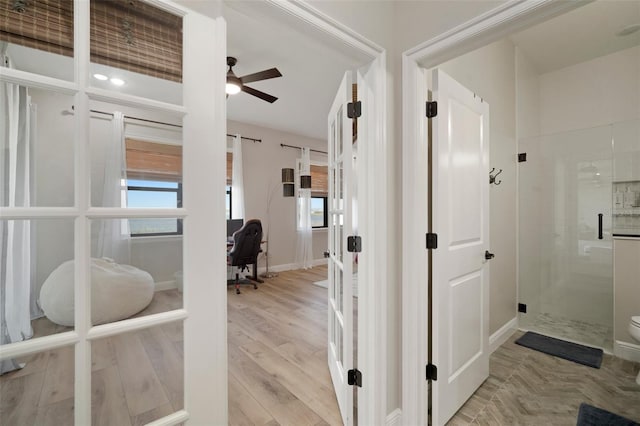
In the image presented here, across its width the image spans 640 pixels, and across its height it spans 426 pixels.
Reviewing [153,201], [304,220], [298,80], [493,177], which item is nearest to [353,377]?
[153,201]

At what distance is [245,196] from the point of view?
5230 millimetres

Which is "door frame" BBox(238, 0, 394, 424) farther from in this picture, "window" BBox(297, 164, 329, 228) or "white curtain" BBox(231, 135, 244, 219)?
"window" BBox(297, 164, 329, 228)

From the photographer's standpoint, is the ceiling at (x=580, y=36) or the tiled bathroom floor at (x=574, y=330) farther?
the tiled bathroom floor at (x=574, y=330)

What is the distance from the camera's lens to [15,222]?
2.36ft

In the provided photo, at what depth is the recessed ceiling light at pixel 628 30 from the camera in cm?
249

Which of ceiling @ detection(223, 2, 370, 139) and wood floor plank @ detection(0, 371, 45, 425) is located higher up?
ceiling @ detection(223, 2, 370, 139)

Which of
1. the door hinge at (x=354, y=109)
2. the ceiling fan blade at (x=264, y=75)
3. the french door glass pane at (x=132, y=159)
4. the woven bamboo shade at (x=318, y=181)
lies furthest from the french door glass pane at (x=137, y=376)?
the woven bamboo shade at (x=318, y=181)

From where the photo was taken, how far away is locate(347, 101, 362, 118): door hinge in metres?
1.53

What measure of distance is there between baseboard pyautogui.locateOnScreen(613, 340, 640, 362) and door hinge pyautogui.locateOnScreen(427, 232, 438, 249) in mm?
2268

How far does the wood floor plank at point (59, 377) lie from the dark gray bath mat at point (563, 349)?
329cm

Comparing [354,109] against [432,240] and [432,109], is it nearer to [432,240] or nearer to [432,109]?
[432,109]

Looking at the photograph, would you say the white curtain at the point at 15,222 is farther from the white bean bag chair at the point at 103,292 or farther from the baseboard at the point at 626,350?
the baseboard at the point at 626,350

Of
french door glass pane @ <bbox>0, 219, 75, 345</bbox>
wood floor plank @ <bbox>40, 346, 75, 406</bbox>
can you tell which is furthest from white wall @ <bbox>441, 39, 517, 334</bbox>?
wood floor plank @ <bbox>40, 346, 75, 406</bbox>

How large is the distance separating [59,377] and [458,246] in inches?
74.2
